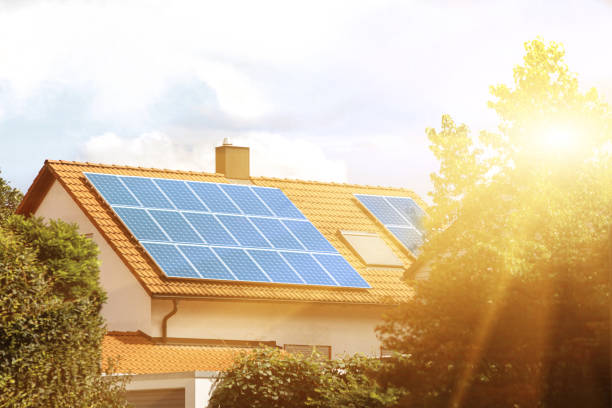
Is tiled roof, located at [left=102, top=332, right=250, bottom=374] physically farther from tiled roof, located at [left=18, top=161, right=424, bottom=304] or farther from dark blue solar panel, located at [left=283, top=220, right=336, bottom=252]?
dark blue solar panel, located at [left=283, top=220, right=336, bottom=252]

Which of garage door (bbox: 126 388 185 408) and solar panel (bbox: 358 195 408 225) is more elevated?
solar panel (bbox: 358 195 408 225)

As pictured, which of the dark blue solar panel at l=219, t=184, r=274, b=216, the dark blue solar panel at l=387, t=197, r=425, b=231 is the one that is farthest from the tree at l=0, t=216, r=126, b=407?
the dark blue solar panel at l=387, t=197, r=425, b=231

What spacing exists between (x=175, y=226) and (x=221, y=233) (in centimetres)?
144

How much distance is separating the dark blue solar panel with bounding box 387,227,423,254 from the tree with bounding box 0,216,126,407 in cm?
1747

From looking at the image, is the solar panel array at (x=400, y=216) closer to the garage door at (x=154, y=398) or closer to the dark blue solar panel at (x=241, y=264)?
the dark blue solar panel at (x=241, y=264)

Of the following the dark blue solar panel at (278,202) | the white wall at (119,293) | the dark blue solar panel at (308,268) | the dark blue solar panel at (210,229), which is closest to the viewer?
the white wall at (119,293)

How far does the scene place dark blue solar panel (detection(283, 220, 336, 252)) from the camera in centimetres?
3428

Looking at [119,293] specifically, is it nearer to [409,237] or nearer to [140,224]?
[140,224]

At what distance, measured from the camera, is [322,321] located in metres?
32.4

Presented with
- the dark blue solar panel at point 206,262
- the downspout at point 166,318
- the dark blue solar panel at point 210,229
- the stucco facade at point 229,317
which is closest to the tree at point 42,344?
the downspout at point 166,318

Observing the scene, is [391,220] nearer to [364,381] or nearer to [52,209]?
[52,209]

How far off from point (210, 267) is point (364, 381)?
8488mm

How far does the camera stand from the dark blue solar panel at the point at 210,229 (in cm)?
3206

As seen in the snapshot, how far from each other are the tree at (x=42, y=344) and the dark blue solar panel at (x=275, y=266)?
35.2ft
